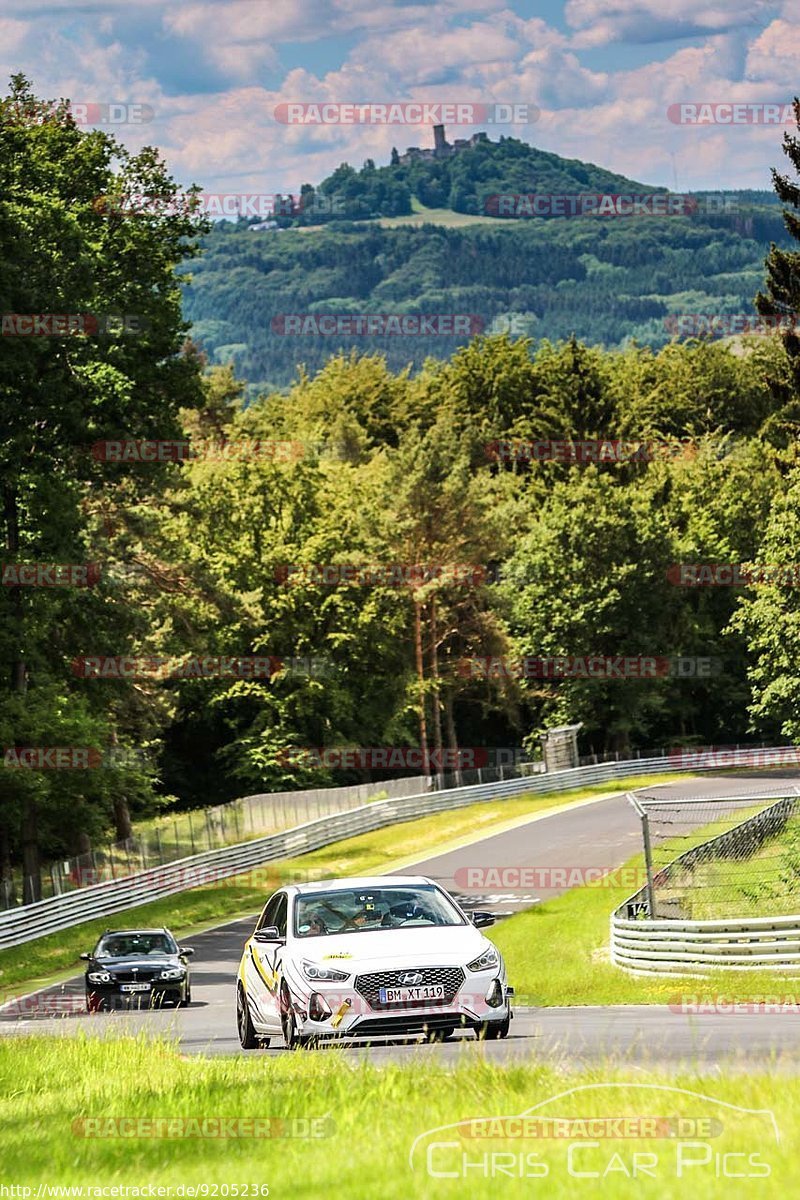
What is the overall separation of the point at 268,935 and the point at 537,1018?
4.09 metres

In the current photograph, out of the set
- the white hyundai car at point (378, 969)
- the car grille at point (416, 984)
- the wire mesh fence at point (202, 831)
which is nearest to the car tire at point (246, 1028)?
the white hyundai car at point (378, 969)

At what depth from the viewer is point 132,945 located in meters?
26.4

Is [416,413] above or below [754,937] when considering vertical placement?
above

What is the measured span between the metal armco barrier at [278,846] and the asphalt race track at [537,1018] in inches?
137

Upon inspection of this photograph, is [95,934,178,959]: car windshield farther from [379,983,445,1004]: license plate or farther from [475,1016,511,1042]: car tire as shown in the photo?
[379,983,445,1004]: license plate

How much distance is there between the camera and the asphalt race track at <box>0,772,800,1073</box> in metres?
11.7

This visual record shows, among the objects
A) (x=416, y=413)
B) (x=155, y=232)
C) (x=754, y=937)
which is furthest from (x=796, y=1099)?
(x=416, y=413)

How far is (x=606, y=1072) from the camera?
861 cm

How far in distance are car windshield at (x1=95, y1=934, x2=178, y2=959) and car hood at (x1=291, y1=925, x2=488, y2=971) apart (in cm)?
1238

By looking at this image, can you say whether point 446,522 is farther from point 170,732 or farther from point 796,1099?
point 796,1099

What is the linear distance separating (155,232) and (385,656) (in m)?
36.1

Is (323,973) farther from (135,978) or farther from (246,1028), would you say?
(135,978)

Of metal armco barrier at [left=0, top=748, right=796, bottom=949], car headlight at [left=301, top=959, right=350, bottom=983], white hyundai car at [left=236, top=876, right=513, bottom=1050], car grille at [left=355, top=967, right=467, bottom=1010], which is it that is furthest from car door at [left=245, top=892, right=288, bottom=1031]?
metal armco barrier at [left=0, top=748, right=796, bottom=949]

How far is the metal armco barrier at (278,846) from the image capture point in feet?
131
